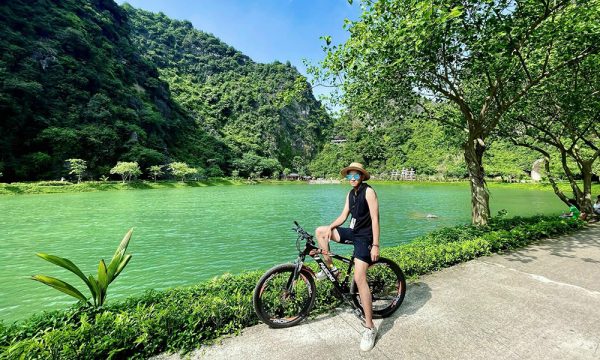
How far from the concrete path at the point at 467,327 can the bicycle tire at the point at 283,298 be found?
0.19 meters

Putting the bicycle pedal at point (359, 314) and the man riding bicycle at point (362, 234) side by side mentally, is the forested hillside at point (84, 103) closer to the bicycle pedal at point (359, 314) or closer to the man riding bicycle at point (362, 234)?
the man riding bicycle at point (362, 234)

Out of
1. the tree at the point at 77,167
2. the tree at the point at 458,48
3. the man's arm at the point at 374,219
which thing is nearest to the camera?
the man's arm at the point at 374,219

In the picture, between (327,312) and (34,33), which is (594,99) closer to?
(327,312)

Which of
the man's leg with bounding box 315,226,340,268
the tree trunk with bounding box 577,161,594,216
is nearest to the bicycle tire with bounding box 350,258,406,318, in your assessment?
the man's leg with bounding box 315,226,340,268

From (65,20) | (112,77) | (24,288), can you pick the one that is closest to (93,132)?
(112,77)

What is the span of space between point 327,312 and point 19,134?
94.8 meters

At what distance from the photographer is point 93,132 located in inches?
3036

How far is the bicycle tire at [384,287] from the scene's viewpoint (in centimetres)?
507

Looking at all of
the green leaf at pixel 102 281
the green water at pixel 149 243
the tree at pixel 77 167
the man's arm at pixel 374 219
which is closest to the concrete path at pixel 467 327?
the man's arm at pixel 374 219

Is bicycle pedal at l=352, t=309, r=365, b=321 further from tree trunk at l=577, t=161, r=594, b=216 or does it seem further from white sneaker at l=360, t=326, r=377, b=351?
tree trunk at l=577, t=161, r=594, b=216

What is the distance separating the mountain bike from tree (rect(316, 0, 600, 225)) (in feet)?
16.7

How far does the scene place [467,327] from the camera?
4.70 metres

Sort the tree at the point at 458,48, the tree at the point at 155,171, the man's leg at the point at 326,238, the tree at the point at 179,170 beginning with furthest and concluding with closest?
the tree at the point at 179,170 → the tree at the point at 155,171 → the tree at the point at 458,48 → the man's leg at the point at 326,238

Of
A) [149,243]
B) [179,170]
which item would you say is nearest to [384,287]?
[149,243]
